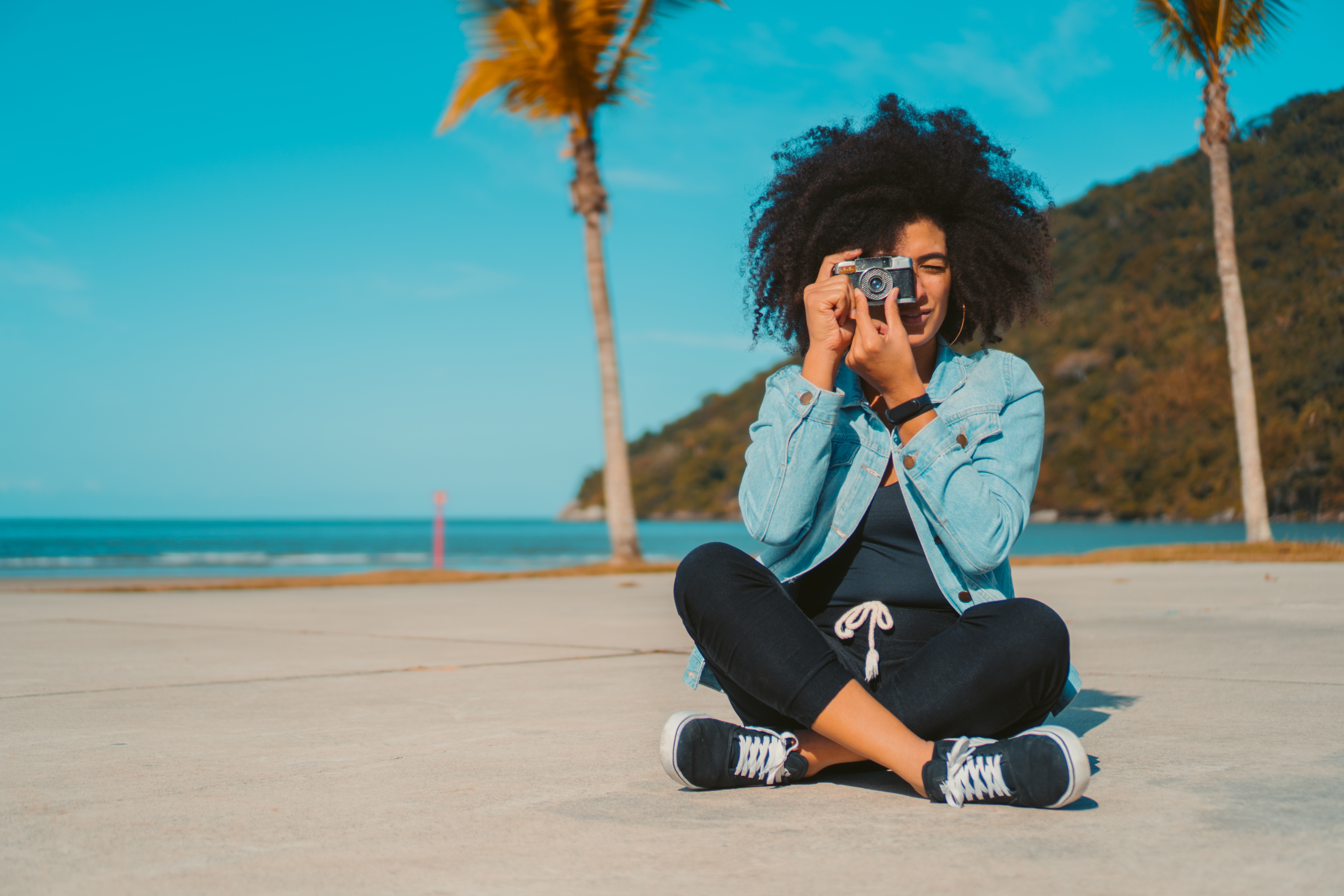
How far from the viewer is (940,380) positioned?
97.7 inches

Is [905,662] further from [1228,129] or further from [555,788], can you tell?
[1228,129]

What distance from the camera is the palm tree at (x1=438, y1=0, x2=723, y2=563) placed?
13164 millimetres

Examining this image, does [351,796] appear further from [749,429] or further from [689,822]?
[749,429]

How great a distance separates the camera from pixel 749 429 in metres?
A: 2.52

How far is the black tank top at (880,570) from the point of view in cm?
233

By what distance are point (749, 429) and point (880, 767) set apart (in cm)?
84

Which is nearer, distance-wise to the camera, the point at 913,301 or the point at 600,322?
the point at 913,301

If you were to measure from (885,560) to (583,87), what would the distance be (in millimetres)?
12383

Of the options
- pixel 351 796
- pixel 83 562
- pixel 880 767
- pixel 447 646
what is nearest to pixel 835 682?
pixel 880 767

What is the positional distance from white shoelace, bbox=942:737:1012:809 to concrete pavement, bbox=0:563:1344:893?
3 cm

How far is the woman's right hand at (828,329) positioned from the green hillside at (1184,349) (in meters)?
15.3

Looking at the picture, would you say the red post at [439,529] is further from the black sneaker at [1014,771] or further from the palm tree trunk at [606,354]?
the black sneaker at [1014,771]

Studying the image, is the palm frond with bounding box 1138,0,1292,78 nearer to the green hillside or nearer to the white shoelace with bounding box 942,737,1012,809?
the green hillside

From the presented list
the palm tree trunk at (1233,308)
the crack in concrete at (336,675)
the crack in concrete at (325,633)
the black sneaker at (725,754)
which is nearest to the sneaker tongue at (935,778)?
the black sneaker at (725,754)
